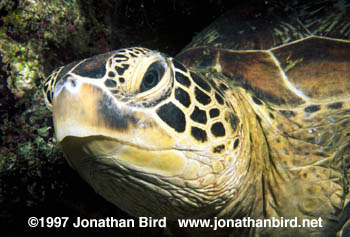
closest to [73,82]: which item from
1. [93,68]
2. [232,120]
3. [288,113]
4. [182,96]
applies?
[93,68]

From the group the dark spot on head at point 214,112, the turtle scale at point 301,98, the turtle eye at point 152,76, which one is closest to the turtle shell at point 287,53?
the turtle scale at point 301,98

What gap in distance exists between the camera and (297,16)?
1.86 metres

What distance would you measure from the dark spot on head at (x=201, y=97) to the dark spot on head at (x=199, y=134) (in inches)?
5.6

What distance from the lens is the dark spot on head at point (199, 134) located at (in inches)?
42.3

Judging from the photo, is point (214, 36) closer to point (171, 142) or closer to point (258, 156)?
point (258, 156)

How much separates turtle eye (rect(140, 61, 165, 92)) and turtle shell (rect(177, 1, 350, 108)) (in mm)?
781

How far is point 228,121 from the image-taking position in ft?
4.03

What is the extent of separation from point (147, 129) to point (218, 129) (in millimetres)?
362

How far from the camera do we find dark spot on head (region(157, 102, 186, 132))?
101 cm

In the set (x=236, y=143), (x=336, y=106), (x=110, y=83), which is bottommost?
(x=236, y=143)

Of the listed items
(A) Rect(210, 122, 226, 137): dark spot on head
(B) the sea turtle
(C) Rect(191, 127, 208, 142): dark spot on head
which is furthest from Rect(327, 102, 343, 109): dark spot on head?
(C) Rect(191, 127, 208, 142): dark spot on head

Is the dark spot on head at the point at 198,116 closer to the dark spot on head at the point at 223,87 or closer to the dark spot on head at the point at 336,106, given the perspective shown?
the dark spot on head at the point at 223,87

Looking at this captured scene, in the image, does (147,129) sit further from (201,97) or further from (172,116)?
(201,97)

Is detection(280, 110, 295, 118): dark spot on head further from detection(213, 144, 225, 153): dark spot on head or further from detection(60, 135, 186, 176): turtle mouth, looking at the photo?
detection(60, 135, 186, 176): turtle mouth
